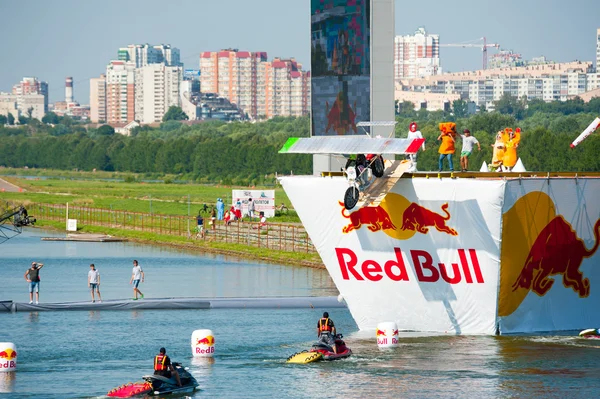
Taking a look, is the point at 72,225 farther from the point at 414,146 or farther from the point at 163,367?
the point at 163,367

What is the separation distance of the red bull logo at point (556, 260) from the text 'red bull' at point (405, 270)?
2.01 m

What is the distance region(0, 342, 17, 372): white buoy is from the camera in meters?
42.3

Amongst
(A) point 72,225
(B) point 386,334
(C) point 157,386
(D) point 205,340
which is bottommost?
(C) point 157,386

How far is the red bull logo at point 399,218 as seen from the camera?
151 feet

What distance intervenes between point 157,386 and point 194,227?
69.3 m

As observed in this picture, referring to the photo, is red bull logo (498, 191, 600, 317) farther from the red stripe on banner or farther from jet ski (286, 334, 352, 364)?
jet ski (286, 334, 352, 364)

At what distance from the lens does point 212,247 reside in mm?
94875

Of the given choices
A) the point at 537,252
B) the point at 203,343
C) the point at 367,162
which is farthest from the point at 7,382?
the point at 537,252

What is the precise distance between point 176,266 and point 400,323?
37771 mm

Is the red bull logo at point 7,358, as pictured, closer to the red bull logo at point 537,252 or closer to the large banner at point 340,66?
the red bull logo at point 537,252

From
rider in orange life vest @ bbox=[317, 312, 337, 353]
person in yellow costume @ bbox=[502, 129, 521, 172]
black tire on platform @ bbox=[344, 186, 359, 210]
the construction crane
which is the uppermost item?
person in yellow costume @ bbox=[502, 129, 521, 172]

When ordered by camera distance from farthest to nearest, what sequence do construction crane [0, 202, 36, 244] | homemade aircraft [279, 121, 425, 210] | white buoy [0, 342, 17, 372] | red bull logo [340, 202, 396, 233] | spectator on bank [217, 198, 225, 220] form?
1. spectator on bank [217, 198, 225, 220]
2. construction crane [0, 202, 36, 244]
3. red bull logo [340, 202, 396, 233]
4. homemade aircraft [279, 121, 425, 210]
5. white buoy [0, 342, 17, 372]

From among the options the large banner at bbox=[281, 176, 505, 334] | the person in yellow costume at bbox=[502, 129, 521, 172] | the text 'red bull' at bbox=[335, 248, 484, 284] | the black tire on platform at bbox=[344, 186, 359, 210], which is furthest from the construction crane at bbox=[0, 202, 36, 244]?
the person in yellow costume at bbox=[502, 129, 521, 172]

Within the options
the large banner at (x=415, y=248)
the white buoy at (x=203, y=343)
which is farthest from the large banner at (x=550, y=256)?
the white buoy at (x=203, y=343)
